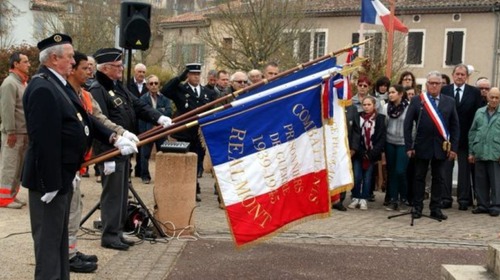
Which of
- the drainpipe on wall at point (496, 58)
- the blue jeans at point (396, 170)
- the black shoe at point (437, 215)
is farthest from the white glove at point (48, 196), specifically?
the drainpipe on wall at point (496, 58)

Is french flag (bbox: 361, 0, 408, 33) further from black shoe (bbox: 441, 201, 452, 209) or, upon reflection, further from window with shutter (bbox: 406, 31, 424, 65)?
window with shutter (bbox: 406, 31, 424, 65)

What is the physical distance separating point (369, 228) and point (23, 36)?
56.0m

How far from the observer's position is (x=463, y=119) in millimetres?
10859

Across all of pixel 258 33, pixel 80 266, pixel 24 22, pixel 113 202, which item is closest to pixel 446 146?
pixel 113 202

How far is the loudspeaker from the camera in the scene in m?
9.46

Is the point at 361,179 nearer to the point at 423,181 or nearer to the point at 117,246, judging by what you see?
the point at 423,181

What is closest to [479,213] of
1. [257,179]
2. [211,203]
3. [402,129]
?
[402,129]

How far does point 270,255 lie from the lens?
7348 millimetres

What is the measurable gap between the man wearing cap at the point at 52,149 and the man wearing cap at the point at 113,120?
69.6 inches

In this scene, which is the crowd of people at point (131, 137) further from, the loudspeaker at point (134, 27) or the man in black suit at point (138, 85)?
the loudspeaker at point (134, 27)

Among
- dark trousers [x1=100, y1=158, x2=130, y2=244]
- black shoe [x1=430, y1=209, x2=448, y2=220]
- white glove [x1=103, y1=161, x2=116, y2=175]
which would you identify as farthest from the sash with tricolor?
white glove [x1=103, y1=161, x2=116, y2=175]

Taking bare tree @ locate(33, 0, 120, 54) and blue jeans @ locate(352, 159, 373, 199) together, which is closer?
blue jeans @ locate(352, 159, 373, 199)

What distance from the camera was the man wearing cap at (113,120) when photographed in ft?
23.7

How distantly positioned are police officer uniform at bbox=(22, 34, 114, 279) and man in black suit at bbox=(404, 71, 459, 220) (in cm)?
577
